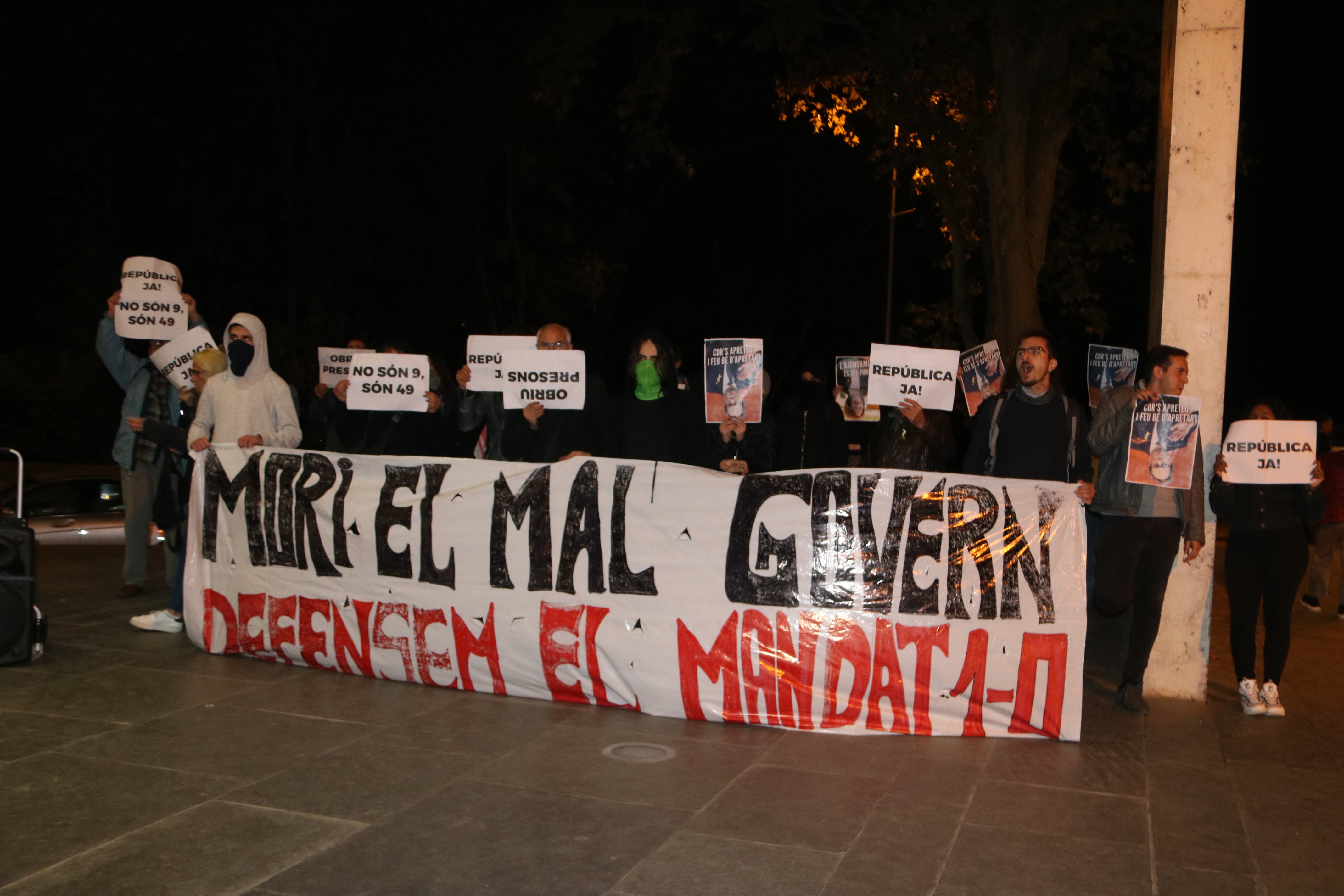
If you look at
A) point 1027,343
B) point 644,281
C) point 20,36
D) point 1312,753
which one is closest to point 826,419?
point 1027,343

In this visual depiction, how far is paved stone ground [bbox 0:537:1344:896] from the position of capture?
4094 millimetres

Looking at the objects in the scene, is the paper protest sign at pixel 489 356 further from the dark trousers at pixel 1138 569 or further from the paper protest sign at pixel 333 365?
the dark trousers at pixel 1138 569

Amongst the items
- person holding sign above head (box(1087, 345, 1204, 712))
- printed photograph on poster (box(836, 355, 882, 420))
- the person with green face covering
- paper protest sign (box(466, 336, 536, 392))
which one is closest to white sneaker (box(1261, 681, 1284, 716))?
person holding sign above head (box(1087, 345, 1204, 712))

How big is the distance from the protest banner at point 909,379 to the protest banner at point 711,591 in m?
0.52

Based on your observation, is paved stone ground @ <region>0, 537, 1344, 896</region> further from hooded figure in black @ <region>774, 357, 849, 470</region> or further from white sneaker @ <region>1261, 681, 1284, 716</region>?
hooded figure in black @ <region>774, 357, 849, 470</region>

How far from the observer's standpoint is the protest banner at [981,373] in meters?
8.20

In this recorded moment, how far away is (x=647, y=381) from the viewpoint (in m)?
7.06

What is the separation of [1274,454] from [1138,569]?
35.5 inches

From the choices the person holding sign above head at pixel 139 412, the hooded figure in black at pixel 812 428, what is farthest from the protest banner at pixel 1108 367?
the person holding sign above head at pixel 139 412

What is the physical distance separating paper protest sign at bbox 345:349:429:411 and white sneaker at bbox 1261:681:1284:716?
508 centimetres

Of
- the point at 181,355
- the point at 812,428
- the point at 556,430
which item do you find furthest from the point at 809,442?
the point at 181,355

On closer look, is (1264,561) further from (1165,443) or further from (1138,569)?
(1165,443)

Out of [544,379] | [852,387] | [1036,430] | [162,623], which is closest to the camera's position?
[1036,430]

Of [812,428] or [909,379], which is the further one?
[812,428]
